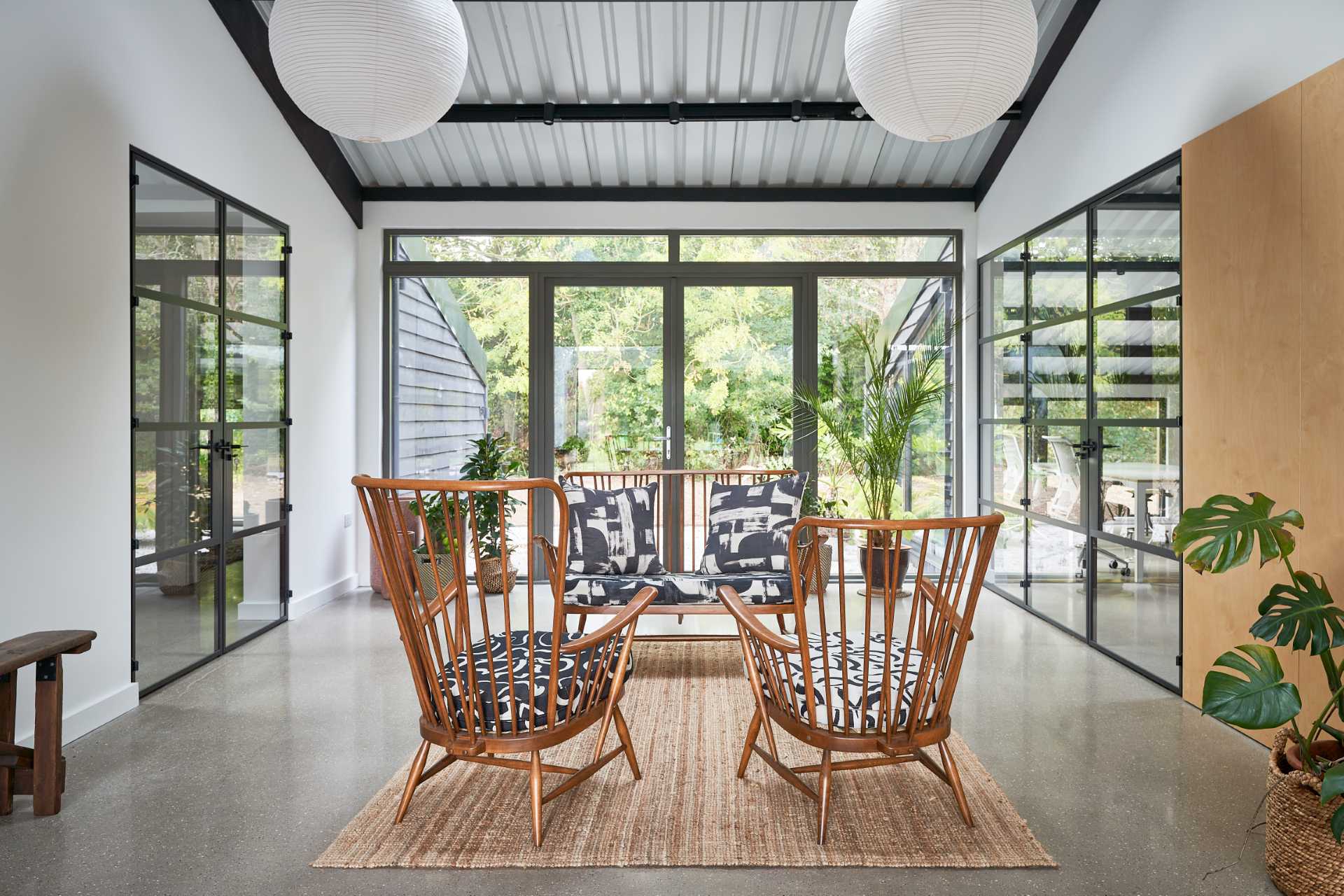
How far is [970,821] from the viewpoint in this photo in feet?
7.02

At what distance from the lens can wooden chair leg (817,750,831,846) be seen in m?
2.04

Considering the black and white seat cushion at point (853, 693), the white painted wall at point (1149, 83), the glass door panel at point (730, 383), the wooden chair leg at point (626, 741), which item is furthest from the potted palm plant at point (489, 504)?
the white painted wall at point (1149, 83)

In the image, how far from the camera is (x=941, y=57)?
2.40 meters

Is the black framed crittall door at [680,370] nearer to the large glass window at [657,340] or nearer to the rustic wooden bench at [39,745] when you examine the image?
the large glass window at [657,340]

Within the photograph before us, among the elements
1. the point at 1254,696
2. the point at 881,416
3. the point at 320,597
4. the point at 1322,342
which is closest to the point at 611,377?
the point at 881,416

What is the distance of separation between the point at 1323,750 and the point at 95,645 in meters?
4.04

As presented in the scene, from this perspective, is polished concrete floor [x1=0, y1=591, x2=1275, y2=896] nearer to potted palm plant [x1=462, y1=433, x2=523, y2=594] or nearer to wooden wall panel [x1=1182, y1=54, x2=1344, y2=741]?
wooden wall panel [x1=1182, y1=54, x2=1344, y2=741]

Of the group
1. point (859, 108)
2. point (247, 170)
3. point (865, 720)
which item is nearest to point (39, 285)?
point (247, 170)

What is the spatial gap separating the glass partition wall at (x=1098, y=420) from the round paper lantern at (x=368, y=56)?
3.09m

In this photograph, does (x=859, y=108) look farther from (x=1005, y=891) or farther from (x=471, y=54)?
(x=1005, y=891)

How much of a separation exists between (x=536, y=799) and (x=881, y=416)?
12.2ft

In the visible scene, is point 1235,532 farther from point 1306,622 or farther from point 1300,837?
point 1300,837

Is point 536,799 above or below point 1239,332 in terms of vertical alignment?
below

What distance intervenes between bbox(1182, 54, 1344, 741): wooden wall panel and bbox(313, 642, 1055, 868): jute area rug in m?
1.30
